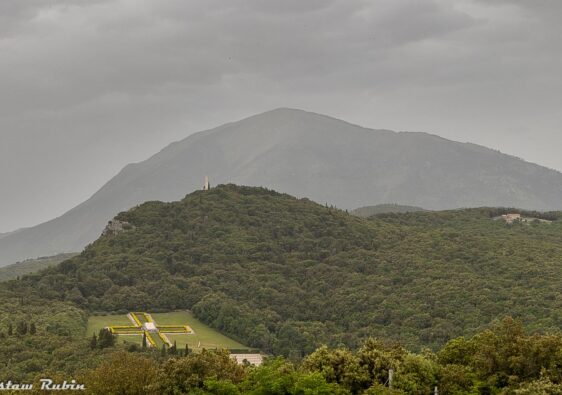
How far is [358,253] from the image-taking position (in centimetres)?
16225

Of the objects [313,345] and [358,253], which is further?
[358,253]

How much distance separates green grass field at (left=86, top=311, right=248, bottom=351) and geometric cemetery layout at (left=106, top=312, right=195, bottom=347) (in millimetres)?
971

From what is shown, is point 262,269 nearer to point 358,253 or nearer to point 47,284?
point 358,253

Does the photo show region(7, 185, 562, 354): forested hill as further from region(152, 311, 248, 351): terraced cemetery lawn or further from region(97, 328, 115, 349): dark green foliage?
region(97, 328, 115, 349): dark green foliage

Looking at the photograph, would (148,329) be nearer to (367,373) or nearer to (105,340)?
(105,340)

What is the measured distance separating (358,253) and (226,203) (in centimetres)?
3508

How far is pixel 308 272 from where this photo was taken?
158250 millimetres

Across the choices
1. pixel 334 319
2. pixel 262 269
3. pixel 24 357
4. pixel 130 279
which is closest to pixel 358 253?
pixel 262 269

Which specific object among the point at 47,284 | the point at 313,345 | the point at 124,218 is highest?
the point at 124,218

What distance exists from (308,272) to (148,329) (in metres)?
40.1

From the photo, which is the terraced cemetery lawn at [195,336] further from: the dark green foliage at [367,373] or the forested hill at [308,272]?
the dark green foliage at [367,373]

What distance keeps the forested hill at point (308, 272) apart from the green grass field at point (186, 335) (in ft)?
7.19

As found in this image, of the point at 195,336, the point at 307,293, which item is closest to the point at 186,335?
the point at 195,336

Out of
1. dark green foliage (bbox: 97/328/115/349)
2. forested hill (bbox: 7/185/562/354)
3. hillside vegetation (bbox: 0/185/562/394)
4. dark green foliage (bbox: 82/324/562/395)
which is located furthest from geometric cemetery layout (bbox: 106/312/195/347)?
dark green foliage (bbox: 82/324/562/395)
